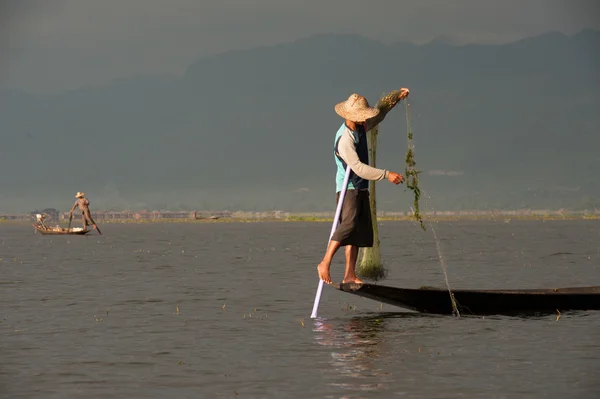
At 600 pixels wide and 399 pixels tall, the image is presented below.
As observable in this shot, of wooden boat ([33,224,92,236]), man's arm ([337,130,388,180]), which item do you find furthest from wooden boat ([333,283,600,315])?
wooden boat ([33,224,92,236])

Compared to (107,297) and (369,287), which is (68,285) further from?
(369,287)

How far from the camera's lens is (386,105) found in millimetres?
21469

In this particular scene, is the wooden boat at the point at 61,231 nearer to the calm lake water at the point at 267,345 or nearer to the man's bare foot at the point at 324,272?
the calm lake water at the point at 267,345

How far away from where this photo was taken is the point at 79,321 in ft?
63.9

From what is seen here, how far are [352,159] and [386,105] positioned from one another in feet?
13.3

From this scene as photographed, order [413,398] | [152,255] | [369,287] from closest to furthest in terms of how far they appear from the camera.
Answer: [413,398] < [369,287] < [152,255]

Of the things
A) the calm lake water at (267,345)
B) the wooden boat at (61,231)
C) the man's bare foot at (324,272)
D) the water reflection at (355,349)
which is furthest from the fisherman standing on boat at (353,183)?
Result: the wooden boat at (61,231)

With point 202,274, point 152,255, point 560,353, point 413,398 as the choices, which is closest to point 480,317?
point 560,353

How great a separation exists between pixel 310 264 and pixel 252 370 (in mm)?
23839

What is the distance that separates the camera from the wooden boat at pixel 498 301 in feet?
62.0

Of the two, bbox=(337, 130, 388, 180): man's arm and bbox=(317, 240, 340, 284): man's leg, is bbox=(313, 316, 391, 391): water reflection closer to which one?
bbox=(317, 240, 340, 284): man's leg

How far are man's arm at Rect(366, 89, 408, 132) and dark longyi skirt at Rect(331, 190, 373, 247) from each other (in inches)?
55.7

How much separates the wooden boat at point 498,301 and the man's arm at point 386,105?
2957mm

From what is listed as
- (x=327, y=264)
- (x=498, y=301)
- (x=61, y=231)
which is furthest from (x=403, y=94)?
(x=61, y=231)
